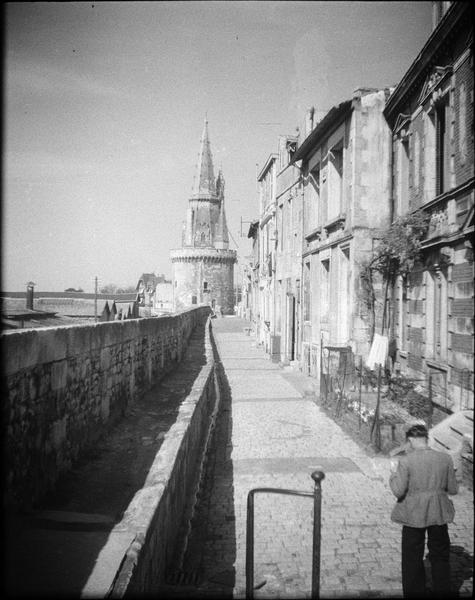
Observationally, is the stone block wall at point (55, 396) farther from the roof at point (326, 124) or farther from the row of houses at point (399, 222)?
the roof at point (326, 124)

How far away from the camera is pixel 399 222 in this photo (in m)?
9.49

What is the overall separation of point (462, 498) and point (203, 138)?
71.7 metres

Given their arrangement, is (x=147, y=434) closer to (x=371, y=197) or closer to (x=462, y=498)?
(x=462, y=498)

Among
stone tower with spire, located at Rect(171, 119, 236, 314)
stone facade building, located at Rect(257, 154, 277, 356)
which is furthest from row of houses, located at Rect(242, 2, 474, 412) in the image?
stone tower with spire, located at Rect(171, 119, 236, 314)

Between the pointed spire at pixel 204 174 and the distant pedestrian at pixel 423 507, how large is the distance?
233 ft

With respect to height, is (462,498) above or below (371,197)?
below

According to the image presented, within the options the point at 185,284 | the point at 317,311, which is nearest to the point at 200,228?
the point at 185,284

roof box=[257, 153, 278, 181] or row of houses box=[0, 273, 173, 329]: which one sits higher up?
roof box=[257, 153, 278, 181]

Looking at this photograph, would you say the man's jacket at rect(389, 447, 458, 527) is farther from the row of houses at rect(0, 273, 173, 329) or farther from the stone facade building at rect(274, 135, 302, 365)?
the stone facade building at rect(274, 135, 302, 365)

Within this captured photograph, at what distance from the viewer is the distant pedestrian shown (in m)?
3.67

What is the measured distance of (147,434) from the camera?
690 centimetres

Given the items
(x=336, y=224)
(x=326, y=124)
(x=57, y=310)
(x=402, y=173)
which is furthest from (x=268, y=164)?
(x=402, y=173)

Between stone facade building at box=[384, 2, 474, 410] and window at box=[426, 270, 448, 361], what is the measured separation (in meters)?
0.02

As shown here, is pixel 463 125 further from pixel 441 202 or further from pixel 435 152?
pixel 435 152
